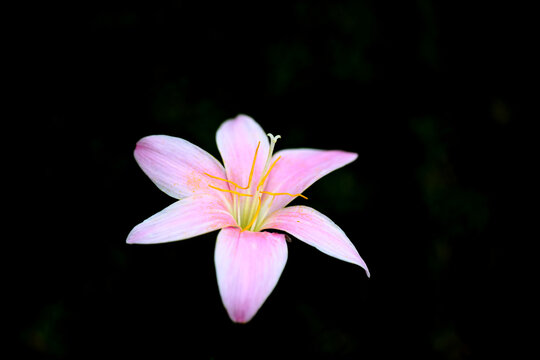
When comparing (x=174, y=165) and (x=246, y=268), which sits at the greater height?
(x=174, y=165)

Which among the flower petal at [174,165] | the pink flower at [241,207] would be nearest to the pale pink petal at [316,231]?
the pink flower at [241,207]

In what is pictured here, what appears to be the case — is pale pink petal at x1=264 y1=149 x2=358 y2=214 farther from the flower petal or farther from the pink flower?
the flower petal

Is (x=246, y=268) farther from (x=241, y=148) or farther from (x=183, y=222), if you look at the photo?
(x=241, y=148)

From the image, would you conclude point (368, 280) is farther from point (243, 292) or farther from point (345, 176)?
point (243, 292)

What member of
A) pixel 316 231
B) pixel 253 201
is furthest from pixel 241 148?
pixel 316 231

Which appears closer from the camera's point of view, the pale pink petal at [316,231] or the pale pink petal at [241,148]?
the pale pink petal at [316,231]

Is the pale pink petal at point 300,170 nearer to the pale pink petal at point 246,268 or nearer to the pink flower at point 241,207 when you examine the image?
the pink flower at point 241,207

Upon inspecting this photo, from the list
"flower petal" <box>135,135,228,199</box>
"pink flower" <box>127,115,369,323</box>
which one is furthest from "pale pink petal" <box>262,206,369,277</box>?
"flower petal" <box>135,135,228,199</box>
